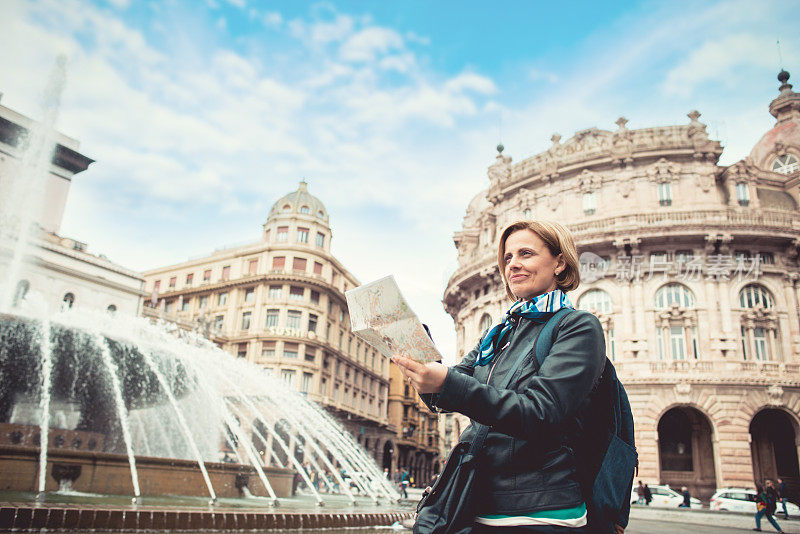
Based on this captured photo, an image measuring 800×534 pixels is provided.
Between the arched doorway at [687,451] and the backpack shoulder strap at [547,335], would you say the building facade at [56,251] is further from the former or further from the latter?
the backpack shoulder strap at [547,335]

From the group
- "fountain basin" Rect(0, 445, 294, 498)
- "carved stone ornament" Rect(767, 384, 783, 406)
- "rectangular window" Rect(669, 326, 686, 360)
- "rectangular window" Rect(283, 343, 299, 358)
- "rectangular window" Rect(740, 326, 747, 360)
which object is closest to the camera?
"fountain basin" Rect(0, 445, 294, 498)

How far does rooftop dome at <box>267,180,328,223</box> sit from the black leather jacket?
50.9 metres

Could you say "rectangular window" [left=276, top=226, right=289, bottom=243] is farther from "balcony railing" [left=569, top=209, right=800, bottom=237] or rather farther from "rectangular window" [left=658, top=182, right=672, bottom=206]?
"rectangular window" [left=658, top=182, right=672, bottom=206]

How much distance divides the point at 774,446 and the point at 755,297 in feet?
23.7

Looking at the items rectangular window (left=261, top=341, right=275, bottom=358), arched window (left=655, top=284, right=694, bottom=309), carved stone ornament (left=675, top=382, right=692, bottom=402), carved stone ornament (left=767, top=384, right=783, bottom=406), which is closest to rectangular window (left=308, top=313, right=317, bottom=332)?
rectangular window (left=261, top=341, right=275, bottom=358)

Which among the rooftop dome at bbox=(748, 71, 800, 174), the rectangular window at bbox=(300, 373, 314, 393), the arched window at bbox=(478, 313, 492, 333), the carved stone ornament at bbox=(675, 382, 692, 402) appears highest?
the rooftop dome at bbox=(748, 71, 800, 174)

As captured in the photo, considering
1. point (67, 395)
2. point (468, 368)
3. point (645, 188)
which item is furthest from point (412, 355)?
point (645, 188)

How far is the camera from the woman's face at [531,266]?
225cm

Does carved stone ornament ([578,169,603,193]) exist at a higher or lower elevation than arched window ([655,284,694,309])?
higher

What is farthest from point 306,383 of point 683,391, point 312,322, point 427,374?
point 427,374

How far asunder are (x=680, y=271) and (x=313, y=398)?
27867 millimetres

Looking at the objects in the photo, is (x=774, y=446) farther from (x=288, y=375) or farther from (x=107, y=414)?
(x=288, y=375)

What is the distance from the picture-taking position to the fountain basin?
29.6ft

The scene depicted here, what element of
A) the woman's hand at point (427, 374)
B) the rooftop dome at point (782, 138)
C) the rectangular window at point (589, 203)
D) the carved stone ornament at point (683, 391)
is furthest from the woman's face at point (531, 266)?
the rooftop dome at point (782, 138)
